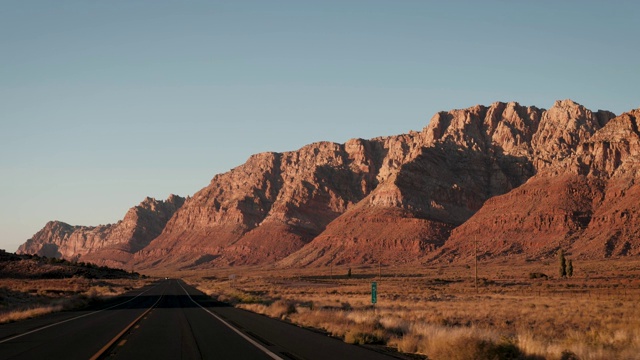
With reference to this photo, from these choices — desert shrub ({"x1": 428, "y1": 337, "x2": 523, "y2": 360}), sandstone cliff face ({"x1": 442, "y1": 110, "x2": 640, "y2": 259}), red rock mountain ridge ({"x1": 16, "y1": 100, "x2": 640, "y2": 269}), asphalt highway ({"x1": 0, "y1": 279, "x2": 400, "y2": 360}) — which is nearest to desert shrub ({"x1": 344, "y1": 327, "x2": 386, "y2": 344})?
asphalt highway ({"x1": 0, "y1": 279, "x2": 400, "y2": 360})

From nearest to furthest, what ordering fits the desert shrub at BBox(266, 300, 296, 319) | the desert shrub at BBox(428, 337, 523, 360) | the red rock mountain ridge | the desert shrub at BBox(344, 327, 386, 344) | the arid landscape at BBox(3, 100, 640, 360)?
the desert shrub at BBox(428, 337, 523, 360) < the desert shrub at BBox(344, 327, 386, 344) < the desert shrub at BBox(266, 300, 296, 319) < the arid landscape at BBox(3, 100, 640, 360) < the red rock mountain ridge

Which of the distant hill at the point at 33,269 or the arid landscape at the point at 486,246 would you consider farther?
the distant hill at the point at 33,269

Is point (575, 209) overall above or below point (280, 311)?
above

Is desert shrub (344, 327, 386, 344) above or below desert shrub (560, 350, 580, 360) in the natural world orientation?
below

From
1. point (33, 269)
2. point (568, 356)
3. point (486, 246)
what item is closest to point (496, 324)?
point (568, 356)

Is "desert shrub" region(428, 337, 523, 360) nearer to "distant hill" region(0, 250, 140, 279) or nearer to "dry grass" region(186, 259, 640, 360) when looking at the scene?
"dry grass" region(186, 259, 640, 360)

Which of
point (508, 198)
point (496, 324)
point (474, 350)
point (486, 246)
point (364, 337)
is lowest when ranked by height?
point (496, 324)

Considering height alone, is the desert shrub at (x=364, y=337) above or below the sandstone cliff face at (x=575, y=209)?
below

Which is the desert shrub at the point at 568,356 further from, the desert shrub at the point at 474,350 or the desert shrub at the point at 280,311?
the desert shrub at the point at 280,311

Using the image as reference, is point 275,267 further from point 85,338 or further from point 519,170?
point 85,338

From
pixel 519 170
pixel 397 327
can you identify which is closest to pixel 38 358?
pixel 397 327

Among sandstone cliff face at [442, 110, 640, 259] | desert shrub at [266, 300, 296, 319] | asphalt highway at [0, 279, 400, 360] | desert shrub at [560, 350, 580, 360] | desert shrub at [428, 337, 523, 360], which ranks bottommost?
desert shrub at [266, 300, 296, 319]

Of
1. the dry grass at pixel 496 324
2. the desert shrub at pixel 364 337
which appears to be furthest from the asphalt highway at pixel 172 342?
the dry grass at pixel 496 324

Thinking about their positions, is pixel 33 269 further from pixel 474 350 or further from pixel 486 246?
pixel 474 350
